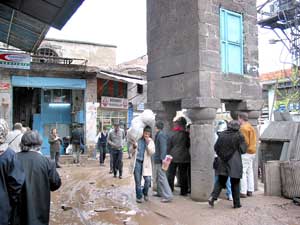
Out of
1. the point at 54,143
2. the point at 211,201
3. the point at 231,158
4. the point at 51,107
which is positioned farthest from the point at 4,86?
the point at 231,158

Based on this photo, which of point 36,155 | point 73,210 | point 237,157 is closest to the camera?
point 36,155

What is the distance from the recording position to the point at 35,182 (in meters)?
3.50

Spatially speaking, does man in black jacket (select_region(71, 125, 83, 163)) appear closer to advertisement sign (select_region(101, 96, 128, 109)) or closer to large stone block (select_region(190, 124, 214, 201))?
advertisement sign (select_region(101, 96, 128, 109))

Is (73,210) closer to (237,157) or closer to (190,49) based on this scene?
(237,157)

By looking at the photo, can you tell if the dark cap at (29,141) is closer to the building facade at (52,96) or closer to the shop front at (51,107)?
the building facade at (52,96)

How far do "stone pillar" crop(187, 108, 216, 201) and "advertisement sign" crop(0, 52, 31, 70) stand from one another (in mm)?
9525

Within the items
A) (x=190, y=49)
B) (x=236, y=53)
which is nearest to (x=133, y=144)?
(x=190, y=49)

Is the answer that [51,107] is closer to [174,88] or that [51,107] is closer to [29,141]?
[174,88]

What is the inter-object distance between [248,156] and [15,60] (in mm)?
10757

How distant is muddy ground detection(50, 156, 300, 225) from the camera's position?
555 centimetres

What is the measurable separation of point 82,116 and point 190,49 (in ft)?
35.6

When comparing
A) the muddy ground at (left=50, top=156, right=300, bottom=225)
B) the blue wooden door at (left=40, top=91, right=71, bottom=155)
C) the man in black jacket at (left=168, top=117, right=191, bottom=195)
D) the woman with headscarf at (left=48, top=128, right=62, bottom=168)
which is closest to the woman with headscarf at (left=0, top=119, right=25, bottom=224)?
the muddy ground at (left=50, top=156, right=300, bottom=225)

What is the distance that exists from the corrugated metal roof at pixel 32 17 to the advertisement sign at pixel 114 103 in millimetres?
6739

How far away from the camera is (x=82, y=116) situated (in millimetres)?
16938
